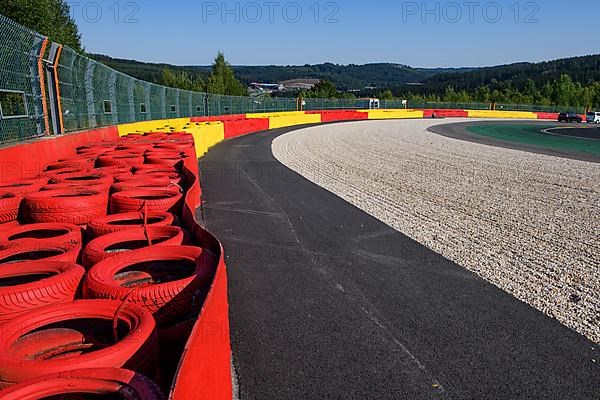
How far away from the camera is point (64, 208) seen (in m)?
5.07

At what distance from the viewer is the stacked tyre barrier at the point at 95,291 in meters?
2.22

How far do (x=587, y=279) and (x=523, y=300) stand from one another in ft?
3.73

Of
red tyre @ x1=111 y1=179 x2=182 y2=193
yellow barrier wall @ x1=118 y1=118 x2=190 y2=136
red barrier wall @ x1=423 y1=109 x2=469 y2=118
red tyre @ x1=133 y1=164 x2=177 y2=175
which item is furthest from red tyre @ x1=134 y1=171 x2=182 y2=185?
red barrier wall @ x1=423 y1=109 x2=469 y2=118

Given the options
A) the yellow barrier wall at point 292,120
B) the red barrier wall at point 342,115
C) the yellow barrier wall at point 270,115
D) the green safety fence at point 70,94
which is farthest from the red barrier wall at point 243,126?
the red barrier wall at point 342,115

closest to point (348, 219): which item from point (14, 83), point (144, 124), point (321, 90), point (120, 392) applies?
point (120, 392)

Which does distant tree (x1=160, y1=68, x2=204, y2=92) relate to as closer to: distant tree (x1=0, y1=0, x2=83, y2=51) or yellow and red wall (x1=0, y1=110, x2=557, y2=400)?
distant tree (x1=0, y1=0, x2=83, y2=51)

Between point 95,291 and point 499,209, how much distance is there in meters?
7.55

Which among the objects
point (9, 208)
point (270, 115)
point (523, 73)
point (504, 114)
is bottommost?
point (9, 208)

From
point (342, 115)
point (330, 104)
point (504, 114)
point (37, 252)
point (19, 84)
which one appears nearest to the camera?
point (37, 252)

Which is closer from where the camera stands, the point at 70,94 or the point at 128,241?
the point at 128,241

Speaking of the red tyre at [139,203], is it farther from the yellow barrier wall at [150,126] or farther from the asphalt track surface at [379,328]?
the yellow barrier wall at [150,126]

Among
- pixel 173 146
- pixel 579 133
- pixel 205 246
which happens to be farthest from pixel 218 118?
pixel 205 246

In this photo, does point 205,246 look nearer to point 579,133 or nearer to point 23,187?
point 23,187

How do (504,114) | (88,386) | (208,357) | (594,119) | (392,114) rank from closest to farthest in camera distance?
(88,386)
(208,357)
(392,114)
(594,119)
(504,114)
